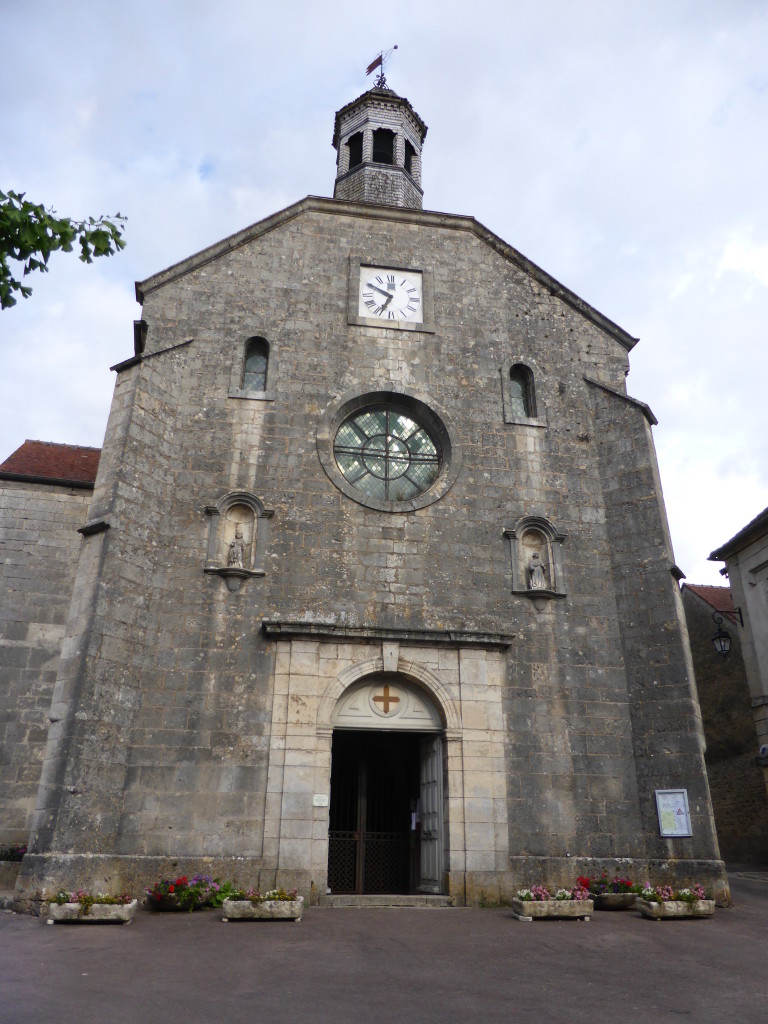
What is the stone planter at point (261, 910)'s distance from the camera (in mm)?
9367

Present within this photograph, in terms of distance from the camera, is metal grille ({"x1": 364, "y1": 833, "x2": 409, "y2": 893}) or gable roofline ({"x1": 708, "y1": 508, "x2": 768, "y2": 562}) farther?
gable roofline ({"x1": 708, "y1": 508, "x2": 768, "y2": 562})

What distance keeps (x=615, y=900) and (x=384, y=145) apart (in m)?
17.8

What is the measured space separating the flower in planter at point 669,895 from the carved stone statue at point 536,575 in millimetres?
4612

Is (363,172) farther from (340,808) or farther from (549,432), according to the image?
(340,808)

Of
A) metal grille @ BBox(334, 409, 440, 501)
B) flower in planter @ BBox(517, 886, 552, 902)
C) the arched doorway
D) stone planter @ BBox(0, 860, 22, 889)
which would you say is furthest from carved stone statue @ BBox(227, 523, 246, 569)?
flower in planter @ BBox(517, 886, 552, 902)

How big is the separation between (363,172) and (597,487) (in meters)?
10.3

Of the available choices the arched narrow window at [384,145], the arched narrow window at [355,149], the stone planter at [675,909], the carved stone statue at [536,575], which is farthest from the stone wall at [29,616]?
the arched narrow window at [384,145]

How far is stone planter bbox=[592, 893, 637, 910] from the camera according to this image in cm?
1084

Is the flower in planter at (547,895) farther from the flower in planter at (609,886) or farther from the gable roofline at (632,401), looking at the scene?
the gable roofline at (632,401)

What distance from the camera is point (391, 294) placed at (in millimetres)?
15188

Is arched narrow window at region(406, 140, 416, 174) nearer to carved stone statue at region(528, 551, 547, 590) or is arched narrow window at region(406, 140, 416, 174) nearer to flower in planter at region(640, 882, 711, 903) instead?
carved stone statue at region(528, 551, 547, 590)

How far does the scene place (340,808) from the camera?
13.2 metres

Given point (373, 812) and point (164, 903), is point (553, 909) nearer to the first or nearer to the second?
point (373, 812)

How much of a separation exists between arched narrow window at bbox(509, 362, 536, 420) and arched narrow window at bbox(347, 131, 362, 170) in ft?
27.8
